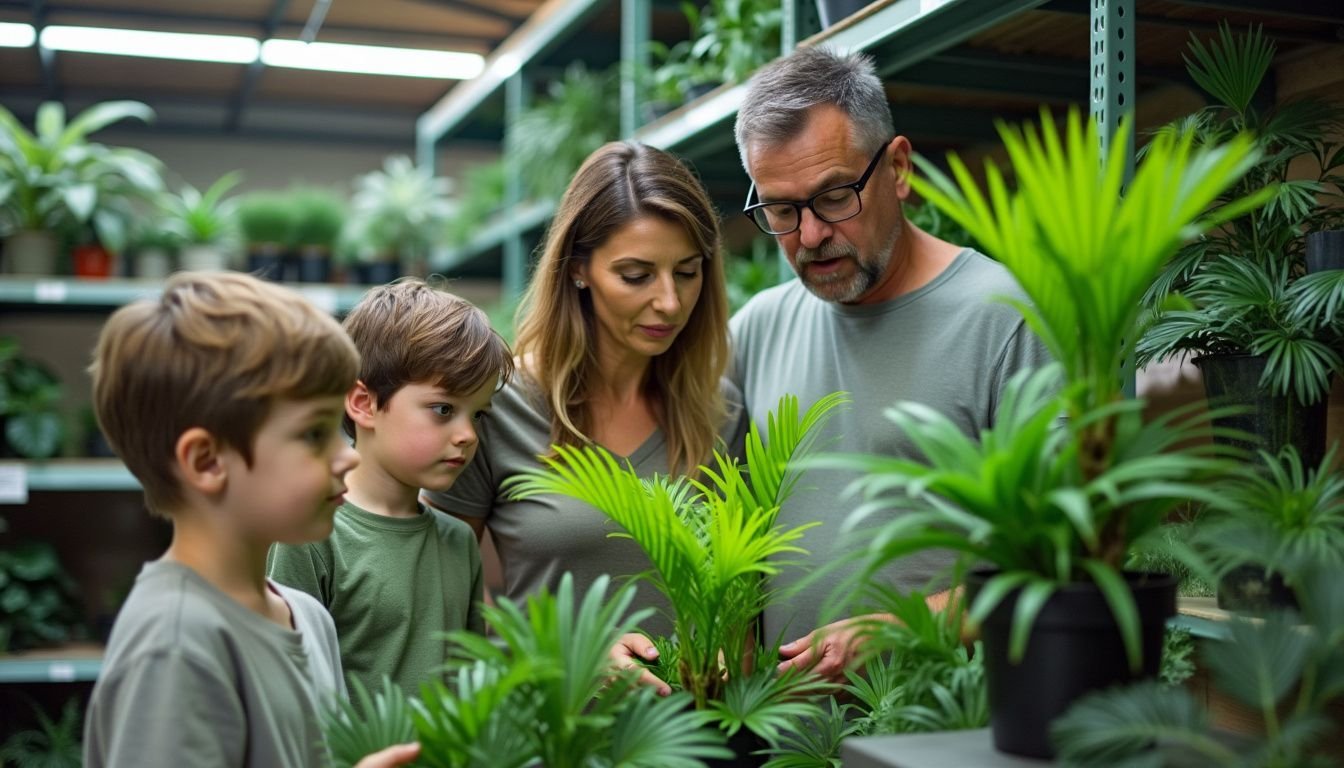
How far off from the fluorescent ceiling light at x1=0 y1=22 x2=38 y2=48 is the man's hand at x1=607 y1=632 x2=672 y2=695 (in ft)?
14.2

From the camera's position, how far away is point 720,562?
1354mm

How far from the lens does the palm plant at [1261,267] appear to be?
1.53 m

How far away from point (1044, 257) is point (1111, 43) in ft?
2.69

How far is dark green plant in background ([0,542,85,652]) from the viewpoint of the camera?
12.4 feet

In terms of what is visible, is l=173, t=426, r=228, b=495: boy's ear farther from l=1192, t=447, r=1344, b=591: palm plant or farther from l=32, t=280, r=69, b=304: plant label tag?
l=32, t=280, r=69, b=304: plant label tag

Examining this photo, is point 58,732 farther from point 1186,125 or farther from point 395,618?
point 1186,125

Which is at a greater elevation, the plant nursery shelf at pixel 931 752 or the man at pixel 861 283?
the man at pixel 861 283

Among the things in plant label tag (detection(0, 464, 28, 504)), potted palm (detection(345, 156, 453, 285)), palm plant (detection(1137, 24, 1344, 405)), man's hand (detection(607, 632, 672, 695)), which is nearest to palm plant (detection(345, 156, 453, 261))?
potted palm (detection(345, 156, 453, 285))

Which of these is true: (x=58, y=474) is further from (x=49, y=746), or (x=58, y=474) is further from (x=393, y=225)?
(x=393, y=225)

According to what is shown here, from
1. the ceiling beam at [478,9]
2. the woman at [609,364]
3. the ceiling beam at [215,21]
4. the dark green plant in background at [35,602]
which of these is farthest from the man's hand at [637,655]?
the ceiling beam at [215,21]

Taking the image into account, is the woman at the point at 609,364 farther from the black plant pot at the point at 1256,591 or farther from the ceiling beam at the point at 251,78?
the ceiling beam at the point at 251,78

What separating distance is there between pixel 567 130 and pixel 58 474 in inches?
78.6

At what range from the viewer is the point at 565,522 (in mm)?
1903

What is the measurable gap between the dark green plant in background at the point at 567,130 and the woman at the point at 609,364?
6.47 ft
